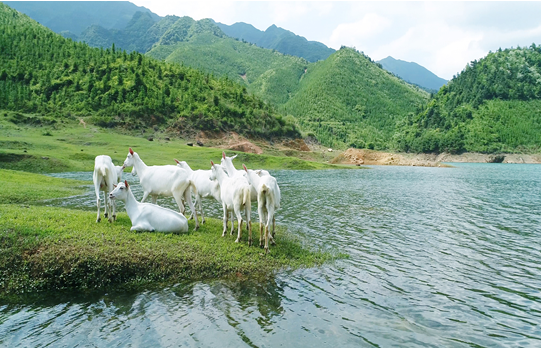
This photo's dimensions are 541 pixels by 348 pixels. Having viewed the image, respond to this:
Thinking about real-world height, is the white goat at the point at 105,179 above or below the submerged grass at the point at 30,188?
above

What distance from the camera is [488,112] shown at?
16200 centimetres

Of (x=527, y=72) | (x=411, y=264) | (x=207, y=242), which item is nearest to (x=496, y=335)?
(x=411, y=264)

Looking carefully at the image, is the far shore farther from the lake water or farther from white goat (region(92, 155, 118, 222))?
white goat (region(92, 155, 118, 222))

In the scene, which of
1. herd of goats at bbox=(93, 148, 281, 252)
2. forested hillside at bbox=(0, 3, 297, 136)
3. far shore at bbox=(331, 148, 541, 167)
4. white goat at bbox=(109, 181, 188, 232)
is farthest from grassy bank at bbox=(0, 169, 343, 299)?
far shore at bbox=(331, 148, 541, 167)

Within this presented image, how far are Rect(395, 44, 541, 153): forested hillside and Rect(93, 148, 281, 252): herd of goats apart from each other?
148876 millimetres

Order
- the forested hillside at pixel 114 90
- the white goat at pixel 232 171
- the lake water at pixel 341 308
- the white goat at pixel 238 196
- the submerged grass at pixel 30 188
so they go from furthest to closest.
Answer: the forested hillside at pixel 114 90, the submerged grass at pixel 30 188, the white goat at pixel 232 171, the white goat at pixel 238 196, the lake water at pixel 341 308

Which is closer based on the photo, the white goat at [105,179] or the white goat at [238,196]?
the white goat at [238,196]

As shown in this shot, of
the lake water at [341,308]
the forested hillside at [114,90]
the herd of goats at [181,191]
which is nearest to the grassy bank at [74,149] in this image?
the forested hillside at [114,90]

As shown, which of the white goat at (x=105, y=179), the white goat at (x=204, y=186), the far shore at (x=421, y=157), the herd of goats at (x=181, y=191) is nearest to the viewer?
the herd of goats at (x=181, y=191)

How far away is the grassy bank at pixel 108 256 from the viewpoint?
10.1 m

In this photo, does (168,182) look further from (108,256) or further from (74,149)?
(74,149)

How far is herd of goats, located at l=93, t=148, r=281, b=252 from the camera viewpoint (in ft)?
43.1

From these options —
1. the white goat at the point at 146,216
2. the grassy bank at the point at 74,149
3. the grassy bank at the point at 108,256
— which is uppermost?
the white goat at the point at 146,216

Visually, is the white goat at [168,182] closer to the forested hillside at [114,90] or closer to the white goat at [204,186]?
the white goat at [204,186]
